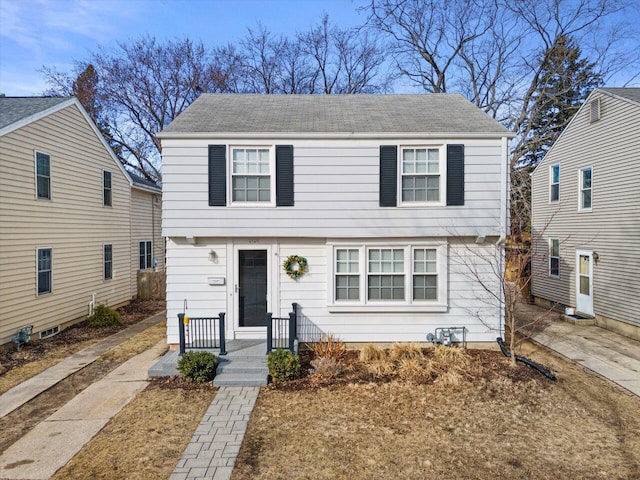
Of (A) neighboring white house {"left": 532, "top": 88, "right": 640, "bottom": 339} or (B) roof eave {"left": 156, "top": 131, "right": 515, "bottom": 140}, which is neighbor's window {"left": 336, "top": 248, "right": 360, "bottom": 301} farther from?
(A) neighboring white house {"left": 532, "top": 88, "right": 640, "bottom": 339}

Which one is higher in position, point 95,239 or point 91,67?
point 91,67

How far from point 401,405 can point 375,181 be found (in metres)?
4.43

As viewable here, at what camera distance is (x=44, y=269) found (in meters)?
9.87

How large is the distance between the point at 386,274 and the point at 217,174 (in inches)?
169

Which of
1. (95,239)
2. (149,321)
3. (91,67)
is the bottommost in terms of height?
(149,321)

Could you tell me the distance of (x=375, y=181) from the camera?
7.77 m

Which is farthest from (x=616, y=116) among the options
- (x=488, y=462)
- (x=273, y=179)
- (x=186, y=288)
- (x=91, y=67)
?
(x=91, y=67)

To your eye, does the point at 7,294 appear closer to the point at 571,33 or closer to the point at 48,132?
the point at 48,132

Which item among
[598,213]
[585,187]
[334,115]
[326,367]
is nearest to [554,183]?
[585,187]

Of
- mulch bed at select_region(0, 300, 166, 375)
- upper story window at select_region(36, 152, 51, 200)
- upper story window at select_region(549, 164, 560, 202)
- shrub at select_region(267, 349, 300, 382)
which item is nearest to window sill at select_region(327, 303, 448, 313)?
shrub at select_region(267, 349, 300, 382)

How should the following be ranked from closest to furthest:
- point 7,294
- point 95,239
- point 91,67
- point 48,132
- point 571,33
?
1. point 7,294
2. point 48,132
3. point 95,239
4. point 571,33
5. point 91,67

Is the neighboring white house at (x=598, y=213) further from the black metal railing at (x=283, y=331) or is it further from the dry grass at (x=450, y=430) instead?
the black metal railing at (x=283, y=331)

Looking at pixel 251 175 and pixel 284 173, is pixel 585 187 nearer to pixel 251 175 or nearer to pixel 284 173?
pixel 284 173

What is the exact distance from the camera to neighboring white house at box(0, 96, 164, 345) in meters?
8.71
